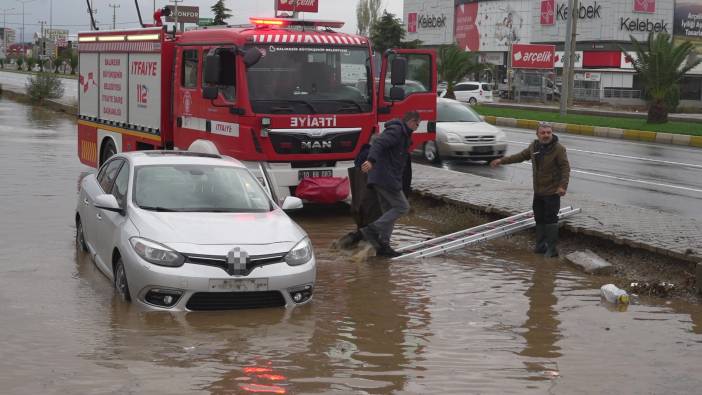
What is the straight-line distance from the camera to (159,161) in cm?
948

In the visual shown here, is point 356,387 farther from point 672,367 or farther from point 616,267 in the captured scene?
point 616,267

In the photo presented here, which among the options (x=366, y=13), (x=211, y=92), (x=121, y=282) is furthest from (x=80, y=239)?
(x=366, y=13)

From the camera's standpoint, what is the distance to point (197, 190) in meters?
9.10

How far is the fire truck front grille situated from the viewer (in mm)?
12914

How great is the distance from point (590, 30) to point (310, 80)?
64.5 m

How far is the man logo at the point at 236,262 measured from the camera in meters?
7.69

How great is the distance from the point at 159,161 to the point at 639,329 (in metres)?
4.77

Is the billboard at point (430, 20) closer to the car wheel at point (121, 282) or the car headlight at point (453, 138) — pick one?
the car headlight at point (453, 138)

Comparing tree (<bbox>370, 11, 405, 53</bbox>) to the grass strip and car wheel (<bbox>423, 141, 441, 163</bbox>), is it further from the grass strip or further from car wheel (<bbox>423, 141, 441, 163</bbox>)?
car wheel (<bbox>423, 141, 441, 163</bbox>)

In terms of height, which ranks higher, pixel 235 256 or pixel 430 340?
pixel 235 256

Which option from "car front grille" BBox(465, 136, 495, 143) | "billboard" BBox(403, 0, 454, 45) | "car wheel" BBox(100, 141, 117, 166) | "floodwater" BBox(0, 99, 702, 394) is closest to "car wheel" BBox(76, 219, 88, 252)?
"floodwater" BBox(0, 99, 702, 394)

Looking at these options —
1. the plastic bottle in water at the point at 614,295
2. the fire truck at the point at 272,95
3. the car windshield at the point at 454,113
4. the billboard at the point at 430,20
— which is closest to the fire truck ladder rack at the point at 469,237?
the plastic bottle in water at the point at 614,295

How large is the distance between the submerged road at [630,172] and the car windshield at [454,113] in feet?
3.30

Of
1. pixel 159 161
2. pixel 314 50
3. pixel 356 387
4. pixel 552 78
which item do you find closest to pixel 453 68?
pixel 552 78
